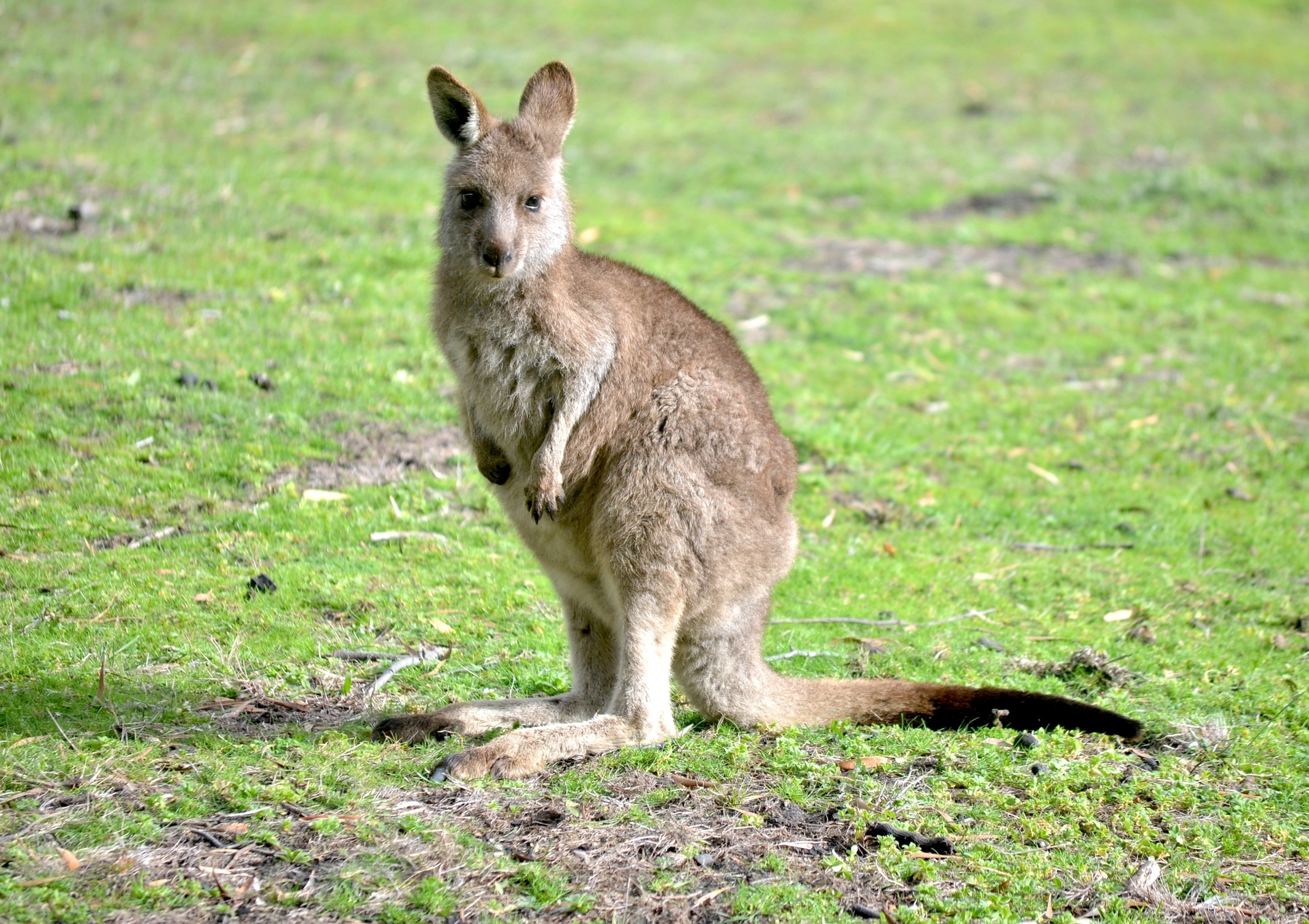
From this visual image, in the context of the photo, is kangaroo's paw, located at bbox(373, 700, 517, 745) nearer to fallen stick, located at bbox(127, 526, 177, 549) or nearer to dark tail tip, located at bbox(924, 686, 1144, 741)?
dark tail tip, located at bbox(924, 686, 1144, 741)

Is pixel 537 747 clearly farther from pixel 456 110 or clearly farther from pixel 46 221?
pixel 46 221

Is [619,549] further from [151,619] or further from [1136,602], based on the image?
[1136,602]

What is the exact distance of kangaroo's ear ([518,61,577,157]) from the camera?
4.44 m

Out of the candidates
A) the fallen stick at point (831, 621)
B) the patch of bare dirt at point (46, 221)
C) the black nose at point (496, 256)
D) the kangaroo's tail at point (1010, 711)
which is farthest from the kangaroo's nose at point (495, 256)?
the patch of bare dirt at point (46, 221)

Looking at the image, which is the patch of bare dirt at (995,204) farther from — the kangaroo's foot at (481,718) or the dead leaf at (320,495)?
the kangaroo's foot at (481,718)

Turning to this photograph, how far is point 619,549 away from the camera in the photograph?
4.27 m

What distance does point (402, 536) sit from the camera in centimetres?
590

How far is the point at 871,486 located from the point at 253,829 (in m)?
4.51

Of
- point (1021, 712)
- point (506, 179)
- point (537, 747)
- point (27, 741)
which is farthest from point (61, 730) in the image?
point (1021, 712)

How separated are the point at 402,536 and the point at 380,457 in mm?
873

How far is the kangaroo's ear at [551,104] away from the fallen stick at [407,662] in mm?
1945

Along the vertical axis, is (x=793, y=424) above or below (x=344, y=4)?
below

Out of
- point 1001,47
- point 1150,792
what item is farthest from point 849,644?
point 1001,47

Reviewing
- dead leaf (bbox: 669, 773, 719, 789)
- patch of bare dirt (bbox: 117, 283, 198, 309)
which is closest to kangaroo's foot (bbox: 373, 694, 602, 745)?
dead leaf (bbox: 669, 773, 719, 789)
